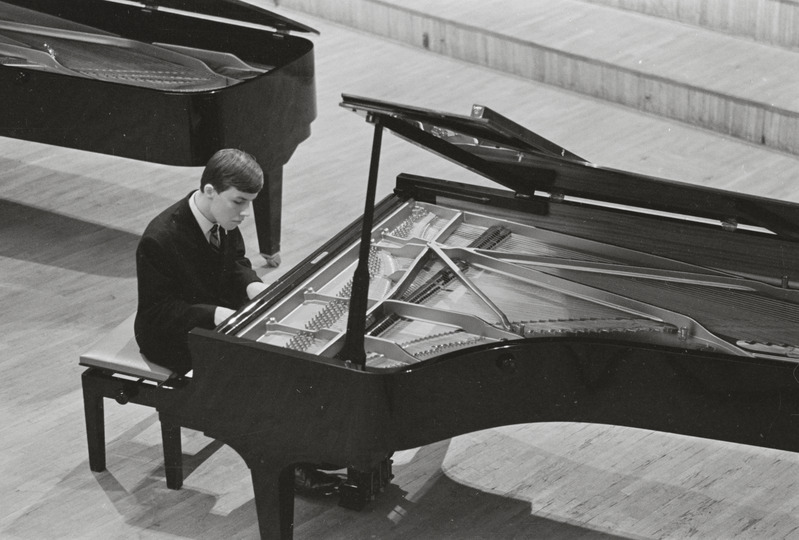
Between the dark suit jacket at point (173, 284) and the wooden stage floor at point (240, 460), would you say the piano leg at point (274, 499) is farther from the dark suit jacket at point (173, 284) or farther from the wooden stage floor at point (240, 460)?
the dark suit jacket at point (173, 284)

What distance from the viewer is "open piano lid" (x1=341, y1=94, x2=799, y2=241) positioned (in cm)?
302

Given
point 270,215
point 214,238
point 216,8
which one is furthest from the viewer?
point 216,8

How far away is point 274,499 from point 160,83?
2.07 m

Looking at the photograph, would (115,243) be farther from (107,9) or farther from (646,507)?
(646,507)

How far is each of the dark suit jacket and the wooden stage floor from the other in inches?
17.7

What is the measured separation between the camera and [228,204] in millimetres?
3467

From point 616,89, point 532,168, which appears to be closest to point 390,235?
point 532,168

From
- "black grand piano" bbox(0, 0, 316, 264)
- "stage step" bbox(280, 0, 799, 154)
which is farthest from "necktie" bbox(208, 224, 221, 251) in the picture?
"stage step" bbox(280, 0, 799, 154)

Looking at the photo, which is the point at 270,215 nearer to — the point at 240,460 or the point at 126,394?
the point at 240,460

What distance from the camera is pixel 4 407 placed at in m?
4.18

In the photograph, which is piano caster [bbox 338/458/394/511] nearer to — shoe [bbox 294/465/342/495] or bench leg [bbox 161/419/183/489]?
shoe [bbox 294/465/342/495]

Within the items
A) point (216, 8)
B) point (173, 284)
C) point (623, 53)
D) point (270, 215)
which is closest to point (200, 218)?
point (173, 284)

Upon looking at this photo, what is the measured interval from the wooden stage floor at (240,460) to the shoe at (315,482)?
0.03m

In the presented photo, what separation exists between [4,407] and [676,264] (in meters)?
2.14
